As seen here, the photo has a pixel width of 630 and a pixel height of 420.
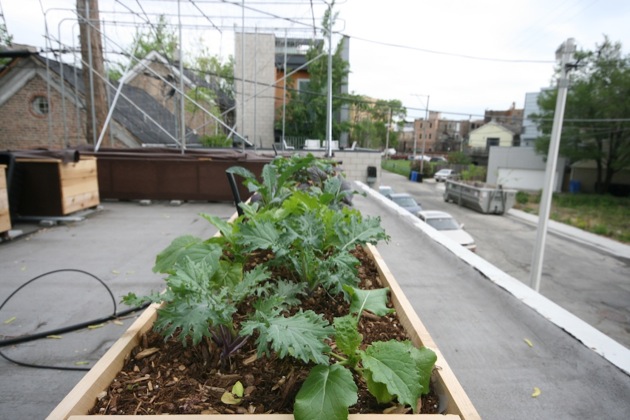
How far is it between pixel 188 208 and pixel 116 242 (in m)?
2.52

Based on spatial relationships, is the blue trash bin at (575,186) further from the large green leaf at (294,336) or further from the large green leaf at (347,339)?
the large green leaf at (294,336)

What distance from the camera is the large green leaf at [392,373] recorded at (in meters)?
0.99

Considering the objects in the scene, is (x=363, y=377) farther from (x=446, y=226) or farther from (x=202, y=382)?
(x=446, y=226)

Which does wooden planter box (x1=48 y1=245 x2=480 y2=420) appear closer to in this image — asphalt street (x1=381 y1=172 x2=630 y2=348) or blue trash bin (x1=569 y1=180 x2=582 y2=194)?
asphalt street (x1=381 y1=172 x2=630 y2=348)

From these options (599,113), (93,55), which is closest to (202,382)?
(93,55)

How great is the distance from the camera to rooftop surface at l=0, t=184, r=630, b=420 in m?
1.79

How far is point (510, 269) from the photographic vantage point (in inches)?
526

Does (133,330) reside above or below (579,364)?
above

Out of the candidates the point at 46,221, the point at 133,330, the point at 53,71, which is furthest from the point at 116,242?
the point at 53,71

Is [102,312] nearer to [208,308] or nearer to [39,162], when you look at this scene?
[208,308]

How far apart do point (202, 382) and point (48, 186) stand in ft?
19.1

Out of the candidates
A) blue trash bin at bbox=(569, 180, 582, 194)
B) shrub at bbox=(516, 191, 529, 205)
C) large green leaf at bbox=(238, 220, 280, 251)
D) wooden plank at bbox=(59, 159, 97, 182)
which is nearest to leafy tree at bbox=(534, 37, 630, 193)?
blue trash bin at bbox=(569, 180, 582, 194)

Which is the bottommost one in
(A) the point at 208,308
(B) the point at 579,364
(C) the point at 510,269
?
(C) the point at 510,269

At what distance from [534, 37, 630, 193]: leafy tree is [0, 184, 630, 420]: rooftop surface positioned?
29.8 meters
